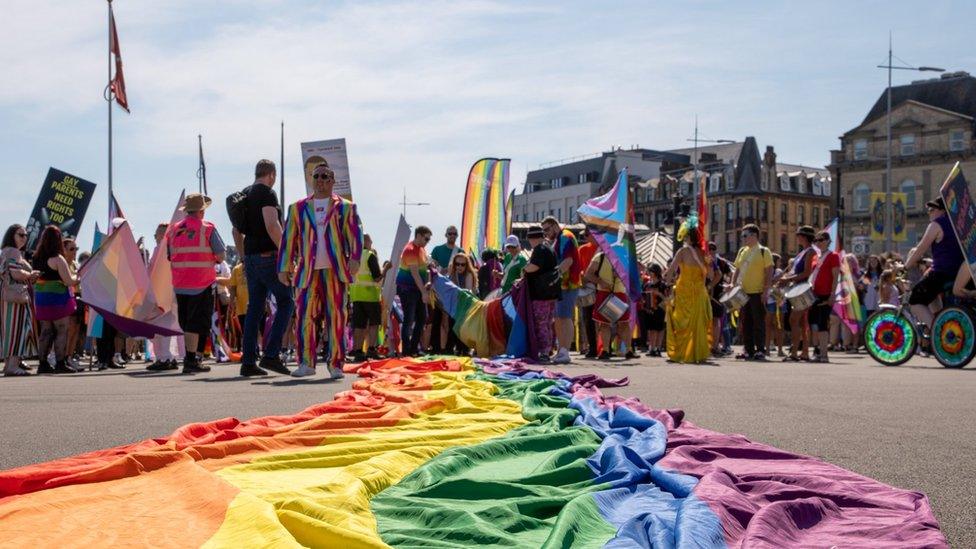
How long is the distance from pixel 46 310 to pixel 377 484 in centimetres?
1125

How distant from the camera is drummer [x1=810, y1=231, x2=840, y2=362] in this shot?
17.7 meters

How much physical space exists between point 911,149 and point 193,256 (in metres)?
86.1

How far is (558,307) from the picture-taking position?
16.8 metres

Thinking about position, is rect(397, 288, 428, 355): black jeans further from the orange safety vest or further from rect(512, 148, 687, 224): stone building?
rect(512, 148, 687, 224): stone building

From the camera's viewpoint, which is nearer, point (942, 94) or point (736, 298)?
point (736, 298)

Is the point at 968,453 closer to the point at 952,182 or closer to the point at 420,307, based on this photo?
the point at 952,182

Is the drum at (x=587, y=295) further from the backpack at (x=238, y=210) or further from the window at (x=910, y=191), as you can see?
the window at (x=910, y=191)

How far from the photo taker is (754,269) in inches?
724

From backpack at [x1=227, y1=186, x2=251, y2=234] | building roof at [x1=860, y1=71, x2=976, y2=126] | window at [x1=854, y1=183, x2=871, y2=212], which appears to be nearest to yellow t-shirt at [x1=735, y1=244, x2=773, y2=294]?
backpack at [x1=227, y1=186, x2=251, y2=234]

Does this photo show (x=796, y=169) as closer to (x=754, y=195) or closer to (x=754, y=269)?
(x=754, y=195)

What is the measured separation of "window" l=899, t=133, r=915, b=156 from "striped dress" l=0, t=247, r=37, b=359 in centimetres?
8616

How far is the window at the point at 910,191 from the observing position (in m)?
89.8

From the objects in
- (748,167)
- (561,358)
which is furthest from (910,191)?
(561,358)

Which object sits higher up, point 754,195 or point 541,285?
point 754,195
